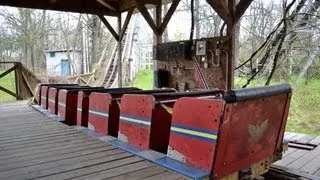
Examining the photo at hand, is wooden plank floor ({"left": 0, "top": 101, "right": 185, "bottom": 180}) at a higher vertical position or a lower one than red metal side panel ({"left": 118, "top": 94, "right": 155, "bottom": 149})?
lower

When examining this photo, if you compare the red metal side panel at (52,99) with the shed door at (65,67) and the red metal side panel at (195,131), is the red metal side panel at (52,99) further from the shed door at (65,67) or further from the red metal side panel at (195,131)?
the shed door at (65,67)

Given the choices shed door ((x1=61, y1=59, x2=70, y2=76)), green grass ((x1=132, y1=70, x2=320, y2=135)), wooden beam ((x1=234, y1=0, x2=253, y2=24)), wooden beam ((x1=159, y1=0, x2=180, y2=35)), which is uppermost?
wooden beam ((x1=159, y1=0, x2=180, y2=35))

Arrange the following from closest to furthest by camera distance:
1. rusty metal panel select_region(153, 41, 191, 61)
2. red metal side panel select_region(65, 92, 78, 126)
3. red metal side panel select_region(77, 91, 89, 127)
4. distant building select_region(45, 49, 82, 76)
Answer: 1. red metal side panel select_region(77, 91, 89, 127)
2. red metal side panel select_region(65, 92, 78, 126)
3. rusty metal panel select_region(153, 41, 191, 61)
4. distant building select_region(45, 49, 82, 76)

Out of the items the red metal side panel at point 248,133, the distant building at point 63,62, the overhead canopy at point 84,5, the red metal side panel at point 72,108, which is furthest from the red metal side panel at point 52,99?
the distant building at point 63,62

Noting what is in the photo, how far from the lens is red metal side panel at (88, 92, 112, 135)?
11.2ft

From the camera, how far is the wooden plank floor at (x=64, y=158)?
89.7 inches

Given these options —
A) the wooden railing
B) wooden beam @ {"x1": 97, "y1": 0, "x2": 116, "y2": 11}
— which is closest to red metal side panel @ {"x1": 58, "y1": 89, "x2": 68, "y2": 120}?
wooden beam @ {"x1": 97, "y1": 0, "x2": 116, "y2": 11}

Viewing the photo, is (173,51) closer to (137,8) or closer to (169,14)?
(169,14)

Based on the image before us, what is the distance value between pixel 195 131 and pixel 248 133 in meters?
0.45

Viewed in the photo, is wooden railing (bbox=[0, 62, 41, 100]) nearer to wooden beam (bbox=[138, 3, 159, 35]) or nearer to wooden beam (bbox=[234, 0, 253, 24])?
wooden beam (bbox=[138, 3, 159, 35])

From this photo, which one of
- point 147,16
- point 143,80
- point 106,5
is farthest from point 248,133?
point 143,80

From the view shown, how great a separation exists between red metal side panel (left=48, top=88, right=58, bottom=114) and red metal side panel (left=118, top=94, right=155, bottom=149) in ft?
7.69

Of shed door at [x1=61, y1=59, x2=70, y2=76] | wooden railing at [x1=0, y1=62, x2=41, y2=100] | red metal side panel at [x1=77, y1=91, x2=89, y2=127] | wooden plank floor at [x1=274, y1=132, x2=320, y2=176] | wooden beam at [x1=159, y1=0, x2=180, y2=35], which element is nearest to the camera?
wooden plank floor at [x1=274, y1=132, x2=320, y2=176]

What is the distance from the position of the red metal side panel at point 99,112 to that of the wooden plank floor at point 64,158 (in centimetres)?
18
